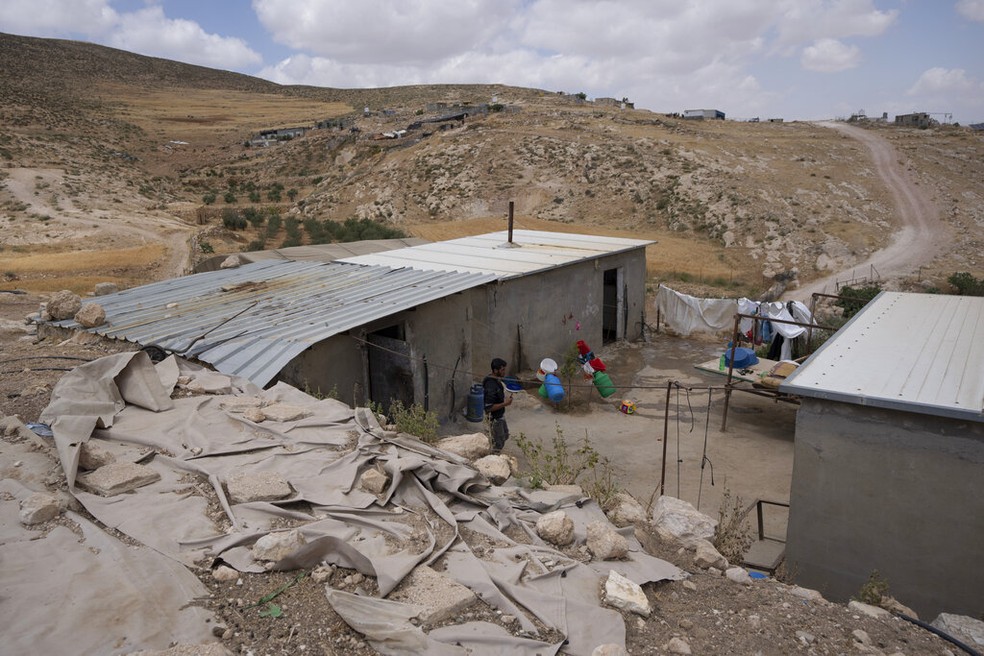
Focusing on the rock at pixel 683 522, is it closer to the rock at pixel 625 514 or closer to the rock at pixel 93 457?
the rock at pixel 625 514

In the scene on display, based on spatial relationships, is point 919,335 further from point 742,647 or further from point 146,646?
point 146,646

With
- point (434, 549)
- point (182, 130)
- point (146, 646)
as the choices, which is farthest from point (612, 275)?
point (182, 130)

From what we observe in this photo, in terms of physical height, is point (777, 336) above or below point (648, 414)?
above

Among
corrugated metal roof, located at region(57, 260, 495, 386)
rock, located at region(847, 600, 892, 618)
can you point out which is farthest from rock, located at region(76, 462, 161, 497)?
rock, located at region(847, 600, 892, 618)

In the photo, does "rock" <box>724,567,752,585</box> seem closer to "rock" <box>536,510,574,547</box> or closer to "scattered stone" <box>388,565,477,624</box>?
"rock" <box>536,510,574,547</box>

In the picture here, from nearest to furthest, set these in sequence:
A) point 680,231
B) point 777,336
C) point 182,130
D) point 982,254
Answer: point 777,336 < point 982,254 < point 680,231 < point 182,130

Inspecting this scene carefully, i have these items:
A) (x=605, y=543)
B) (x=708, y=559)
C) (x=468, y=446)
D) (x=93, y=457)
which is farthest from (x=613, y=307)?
(x=93, y=457)

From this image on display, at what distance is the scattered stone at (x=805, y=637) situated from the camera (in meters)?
3.73

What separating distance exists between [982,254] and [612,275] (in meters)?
20.9

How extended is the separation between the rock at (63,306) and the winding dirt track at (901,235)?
74.6 ft

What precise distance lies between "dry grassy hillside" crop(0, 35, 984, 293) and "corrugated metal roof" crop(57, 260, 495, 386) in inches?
357

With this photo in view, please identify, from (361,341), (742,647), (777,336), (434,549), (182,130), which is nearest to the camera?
(742,647)

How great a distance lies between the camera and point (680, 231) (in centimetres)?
3231

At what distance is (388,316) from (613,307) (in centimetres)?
908
